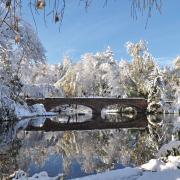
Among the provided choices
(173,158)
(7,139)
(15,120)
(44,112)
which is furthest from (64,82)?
(173,158)

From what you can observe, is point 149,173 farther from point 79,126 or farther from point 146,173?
point 79,126

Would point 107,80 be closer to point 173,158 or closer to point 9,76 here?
point 9,76

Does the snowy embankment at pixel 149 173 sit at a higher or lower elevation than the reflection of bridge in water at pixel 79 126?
lower

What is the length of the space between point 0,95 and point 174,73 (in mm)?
35227

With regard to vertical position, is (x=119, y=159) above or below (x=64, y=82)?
below

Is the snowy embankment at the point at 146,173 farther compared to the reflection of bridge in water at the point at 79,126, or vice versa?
the reflection of bridge in water at the point at 79,126

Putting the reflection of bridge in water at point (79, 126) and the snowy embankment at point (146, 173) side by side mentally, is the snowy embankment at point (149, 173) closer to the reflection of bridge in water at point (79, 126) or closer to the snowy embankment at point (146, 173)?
the snowy embankment at point (146, 173)

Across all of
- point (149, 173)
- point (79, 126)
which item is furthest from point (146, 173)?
point (79, 126)

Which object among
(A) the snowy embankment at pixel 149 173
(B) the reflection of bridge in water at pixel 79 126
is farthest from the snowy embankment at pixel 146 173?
(B) the reflection of bridge in water at pixel 79 126

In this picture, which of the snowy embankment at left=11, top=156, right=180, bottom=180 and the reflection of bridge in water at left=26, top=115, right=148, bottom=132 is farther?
the reflection of bridge in water at left=26, top=115, right=148, bottom=132

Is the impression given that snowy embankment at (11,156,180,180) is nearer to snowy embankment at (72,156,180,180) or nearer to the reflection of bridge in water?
snowy embankment at (72,156,180,180)

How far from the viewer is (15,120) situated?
29.4 m

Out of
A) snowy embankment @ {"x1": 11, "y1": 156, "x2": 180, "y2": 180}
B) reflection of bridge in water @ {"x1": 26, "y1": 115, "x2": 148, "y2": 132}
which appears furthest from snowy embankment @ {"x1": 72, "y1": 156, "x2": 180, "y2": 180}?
reflection of bridge in water @ {"x1": 26, "y1": 115, "x2": 148, "y2": 132}

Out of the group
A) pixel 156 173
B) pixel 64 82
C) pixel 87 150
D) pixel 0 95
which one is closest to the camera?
pixel 156 173
